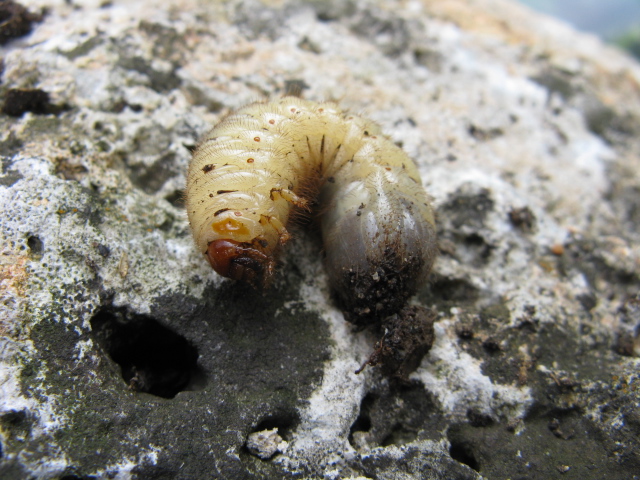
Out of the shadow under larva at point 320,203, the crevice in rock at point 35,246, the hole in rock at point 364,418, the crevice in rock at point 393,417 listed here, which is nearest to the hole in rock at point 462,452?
the crevice in rock at point 393,417

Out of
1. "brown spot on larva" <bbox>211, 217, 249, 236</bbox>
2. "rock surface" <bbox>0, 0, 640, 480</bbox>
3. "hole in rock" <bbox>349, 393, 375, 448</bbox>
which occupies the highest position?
"brown spot on larva" <bbox>211, 217, 249, 236</bbox>

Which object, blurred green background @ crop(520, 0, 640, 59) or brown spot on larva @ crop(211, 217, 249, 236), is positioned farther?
blurred green background @ crop(520, 0, 640, 59)

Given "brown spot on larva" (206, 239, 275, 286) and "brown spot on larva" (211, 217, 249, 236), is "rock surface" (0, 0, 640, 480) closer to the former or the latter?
"brown spot on larva" (206, 239, 275, 286)

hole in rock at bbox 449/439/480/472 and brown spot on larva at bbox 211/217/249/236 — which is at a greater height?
brown spot on larva at bbox 211/217/249/236

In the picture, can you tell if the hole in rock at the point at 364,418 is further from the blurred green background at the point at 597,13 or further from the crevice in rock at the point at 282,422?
the blurred green background at the point at 597,13

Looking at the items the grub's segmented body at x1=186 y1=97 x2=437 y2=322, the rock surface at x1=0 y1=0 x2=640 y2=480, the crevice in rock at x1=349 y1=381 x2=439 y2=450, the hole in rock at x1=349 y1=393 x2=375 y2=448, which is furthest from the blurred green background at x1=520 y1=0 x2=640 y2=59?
the hole in rock at x1=349 y1=393 x2=375 y2=448

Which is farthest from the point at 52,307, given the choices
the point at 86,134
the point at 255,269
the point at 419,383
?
the point at 419,383

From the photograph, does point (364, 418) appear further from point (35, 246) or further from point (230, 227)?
point (35, 246)

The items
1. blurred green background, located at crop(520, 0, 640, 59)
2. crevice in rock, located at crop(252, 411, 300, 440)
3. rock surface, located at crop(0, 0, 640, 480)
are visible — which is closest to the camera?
rock surface, located at crop(0, 0, 640, 480)
